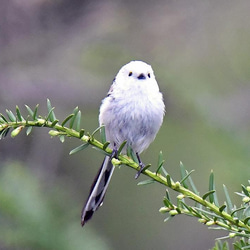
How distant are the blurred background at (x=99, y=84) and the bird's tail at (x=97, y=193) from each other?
0.38 m

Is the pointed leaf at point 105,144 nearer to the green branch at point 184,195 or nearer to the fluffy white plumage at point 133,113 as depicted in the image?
the green branch at point 184,195

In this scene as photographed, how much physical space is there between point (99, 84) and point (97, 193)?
2000mm

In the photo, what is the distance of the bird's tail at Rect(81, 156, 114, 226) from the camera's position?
251cm

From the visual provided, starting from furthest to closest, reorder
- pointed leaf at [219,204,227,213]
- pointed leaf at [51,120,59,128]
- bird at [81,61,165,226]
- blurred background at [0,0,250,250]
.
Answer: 1. blurred background at [0,0,250,250]
2. bird at [81,61,165,226]
3. pointed leaf at [51,120,59,128]
4. pointed leaf at [219,204,227,213]

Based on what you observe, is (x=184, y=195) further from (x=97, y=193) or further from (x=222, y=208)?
(x=97, y=193)

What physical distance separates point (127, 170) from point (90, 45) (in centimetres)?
157

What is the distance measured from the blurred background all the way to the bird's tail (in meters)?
0.38

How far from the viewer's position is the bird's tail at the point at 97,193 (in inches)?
98.9

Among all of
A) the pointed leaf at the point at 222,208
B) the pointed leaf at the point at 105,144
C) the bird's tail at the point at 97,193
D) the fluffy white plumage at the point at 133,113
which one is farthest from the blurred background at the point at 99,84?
the pointed leaf at the point at 222,208

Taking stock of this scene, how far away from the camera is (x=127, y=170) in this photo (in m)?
5.64

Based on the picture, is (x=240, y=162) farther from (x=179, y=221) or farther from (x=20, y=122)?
(x=179, y=221)

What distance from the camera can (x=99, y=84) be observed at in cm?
464

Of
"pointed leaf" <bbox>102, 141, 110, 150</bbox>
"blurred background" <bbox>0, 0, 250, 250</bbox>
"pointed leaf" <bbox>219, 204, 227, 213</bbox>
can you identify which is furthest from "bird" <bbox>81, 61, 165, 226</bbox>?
"pointed leaf" <bbox>219, 204, 227, 213</bbox>

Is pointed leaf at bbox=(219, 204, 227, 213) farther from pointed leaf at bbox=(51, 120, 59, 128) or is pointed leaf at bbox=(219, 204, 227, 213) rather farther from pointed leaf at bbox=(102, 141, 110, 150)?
pointed leaf at bbox=(51, 120, 59, 128)
